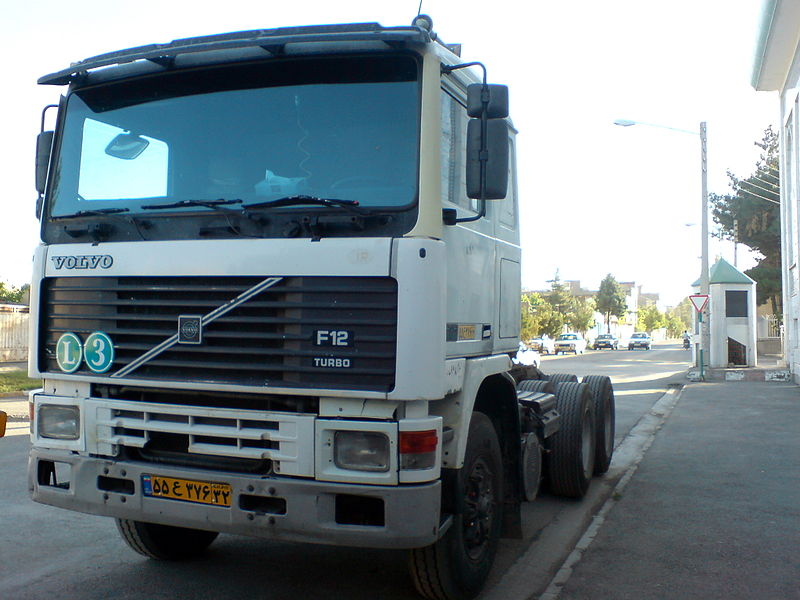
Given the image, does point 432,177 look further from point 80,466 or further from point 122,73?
point 80,466

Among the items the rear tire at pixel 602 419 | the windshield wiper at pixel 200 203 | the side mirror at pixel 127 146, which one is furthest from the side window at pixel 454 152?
the rear tire at pixel 602 419

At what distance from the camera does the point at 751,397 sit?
17.8 metres

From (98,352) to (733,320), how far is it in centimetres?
2506

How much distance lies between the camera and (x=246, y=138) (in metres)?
4.33

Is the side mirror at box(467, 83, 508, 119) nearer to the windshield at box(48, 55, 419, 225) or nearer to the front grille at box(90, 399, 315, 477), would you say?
the windshield at box(48, 55, 419, 225)

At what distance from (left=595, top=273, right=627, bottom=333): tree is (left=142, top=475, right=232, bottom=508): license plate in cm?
9444

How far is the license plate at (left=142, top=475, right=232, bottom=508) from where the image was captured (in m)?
4.00

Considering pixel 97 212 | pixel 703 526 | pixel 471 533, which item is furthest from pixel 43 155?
pixel 703 526

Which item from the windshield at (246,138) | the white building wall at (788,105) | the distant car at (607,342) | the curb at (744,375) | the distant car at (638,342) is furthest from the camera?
the distant car at (607,342)

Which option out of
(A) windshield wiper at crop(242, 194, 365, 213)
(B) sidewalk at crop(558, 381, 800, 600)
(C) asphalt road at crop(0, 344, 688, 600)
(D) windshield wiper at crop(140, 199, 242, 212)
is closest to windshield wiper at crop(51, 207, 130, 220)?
(D) windshield wiper at crop(140, 199, 242, 212)

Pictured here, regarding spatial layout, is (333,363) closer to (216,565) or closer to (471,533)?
(471,533)

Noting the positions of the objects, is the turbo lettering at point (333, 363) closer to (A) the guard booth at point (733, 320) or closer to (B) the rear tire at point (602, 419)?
(B) the rear tire at point (602, 419)

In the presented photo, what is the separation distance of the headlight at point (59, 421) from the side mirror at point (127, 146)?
144 cm

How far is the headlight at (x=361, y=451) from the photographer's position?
3.86 meters
